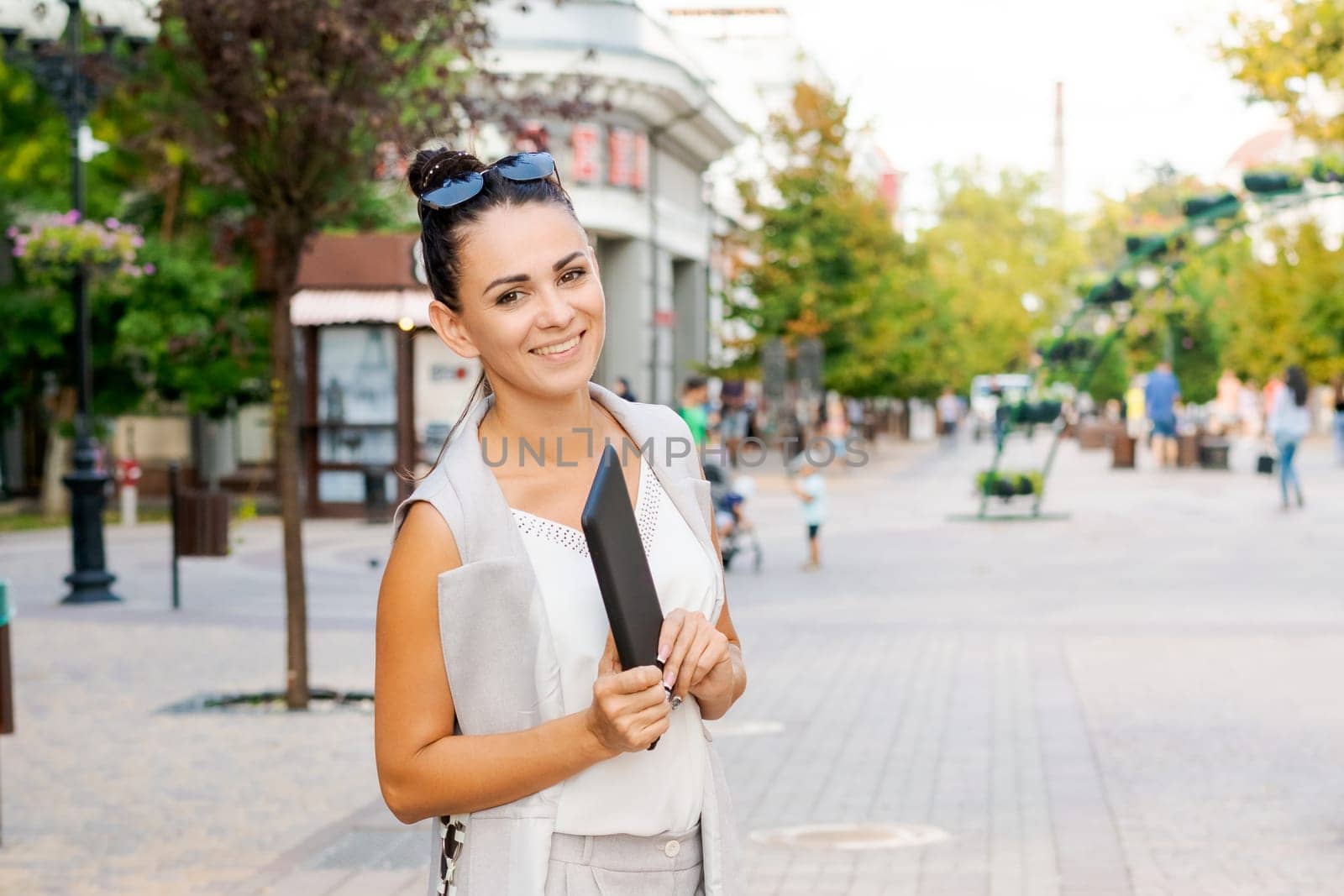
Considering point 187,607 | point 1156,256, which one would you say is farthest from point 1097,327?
point 187,607

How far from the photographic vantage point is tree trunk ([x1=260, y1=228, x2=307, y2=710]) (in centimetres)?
992

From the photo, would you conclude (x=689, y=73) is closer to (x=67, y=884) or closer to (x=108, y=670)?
(x=108, y=670)

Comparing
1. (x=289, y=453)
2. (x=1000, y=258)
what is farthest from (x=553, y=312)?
(x=1000, y=258)

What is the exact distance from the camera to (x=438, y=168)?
241 centimetres

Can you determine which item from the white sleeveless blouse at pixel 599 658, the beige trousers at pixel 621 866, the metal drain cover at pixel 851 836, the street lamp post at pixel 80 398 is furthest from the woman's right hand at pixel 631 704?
the street lamp post at pixel 80 398

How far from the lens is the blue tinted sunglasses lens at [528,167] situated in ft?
7.77

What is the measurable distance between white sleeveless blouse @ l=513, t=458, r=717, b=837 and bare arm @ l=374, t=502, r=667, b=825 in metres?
0.09

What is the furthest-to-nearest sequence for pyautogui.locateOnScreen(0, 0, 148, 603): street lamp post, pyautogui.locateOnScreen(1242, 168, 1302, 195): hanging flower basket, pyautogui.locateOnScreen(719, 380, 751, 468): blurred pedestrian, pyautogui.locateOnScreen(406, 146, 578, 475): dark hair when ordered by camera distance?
1. pyautogui.locateOnScreen(719, 380, 751, 468): blurred pedestrian
2. pyautogui.locateOnScreen(1242, 168, 1302, 195): hanging flower basket
3. pyautogui.locateOnScreen(0, 0, 148, 603): street lamp post
4. pyautogui.locateOnScreen(406, 146, 578, 475): dark hair

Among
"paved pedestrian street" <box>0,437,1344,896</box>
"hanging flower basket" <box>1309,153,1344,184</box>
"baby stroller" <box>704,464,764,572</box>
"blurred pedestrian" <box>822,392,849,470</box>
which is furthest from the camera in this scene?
"blurred pedestrian" <box>822,392,849,470</box>

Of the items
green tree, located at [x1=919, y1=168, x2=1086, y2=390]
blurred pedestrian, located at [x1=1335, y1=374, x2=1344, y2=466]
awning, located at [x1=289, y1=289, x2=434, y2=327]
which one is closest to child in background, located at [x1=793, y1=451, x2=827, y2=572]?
awning, located at [x1=289, y1=289, x2=434, y2=327]

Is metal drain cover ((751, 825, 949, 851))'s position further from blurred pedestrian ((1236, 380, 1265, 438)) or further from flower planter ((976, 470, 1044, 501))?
blurred pedestrian ((1236, 380, 1265, 438))

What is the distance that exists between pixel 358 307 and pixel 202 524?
36.7ft

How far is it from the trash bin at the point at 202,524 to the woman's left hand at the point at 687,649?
Result: 11.8 metres

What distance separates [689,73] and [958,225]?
154ft
